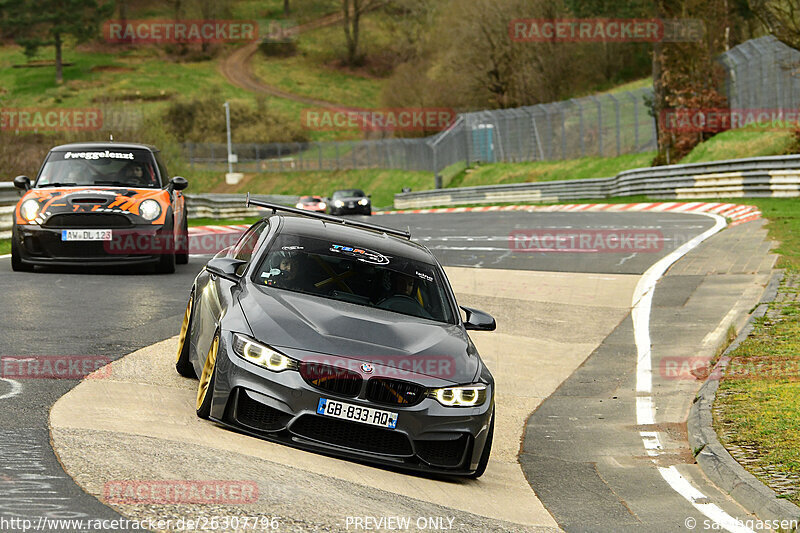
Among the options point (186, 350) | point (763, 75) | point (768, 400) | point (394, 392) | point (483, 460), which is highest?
point (763, 75)

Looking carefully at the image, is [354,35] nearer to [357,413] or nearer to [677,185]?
[677,185]

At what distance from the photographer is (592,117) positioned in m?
50.7

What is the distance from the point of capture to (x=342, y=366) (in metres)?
6.84

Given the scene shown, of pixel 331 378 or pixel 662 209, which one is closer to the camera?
pixel 331 378

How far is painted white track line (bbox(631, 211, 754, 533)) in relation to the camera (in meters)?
7.05

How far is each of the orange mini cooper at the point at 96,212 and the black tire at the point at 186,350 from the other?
20.7 ft

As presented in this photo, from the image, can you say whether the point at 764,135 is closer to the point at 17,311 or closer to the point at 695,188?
the point at 695,188

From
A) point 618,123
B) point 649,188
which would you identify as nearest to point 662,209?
point 649,188

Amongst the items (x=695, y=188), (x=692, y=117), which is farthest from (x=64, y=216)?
(x=692, y=117)

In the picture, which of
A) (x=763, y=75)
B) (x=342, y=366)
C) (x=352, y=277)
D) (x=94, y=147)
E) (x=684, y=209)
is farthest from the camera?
(x=763, y=75)

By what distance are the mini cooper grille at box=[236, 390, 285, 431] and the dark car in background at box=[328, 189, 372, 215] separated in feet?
123

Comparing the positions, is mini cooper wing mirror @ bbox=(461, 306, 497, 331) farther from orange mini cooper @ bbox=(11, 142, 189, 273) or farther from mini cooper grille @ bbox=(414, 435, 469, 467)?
orange mini cooper @ bbox=(11, 142, 189, 273)

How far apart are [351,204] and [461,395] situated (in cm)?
3803

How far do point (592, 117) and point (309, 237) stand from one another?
144 feet
